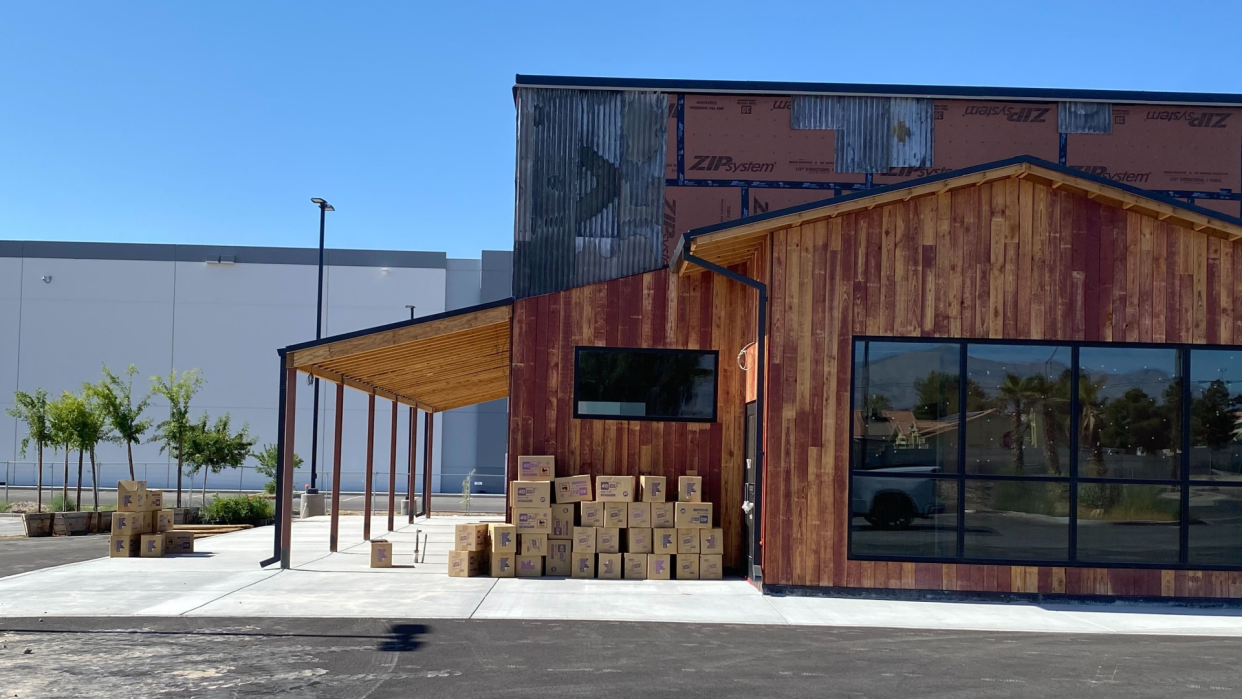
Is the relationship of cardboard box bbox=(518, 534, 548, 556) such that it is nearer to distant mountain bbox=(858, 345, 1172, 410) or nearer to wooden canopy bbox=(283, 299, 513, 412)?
wooden canopy bbox=(283, 299, 513, 412)

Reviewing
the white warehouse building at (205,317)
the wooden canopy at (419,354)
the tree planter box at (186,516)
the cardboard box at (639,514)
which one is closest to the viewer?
the cardboard box at (639,514)

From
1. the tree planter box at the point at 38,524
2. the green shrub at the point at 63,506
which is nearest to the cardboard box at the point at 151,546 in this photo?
the tree planter box at the point at 38,524

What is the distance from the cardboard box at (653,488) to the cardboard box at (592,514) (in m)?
0.58

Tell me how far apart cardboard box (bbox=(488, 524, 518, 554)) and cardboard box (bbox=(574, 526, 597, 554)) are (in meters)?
0.79

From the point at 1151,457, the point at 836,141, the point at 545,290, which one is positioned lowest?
the point at 1151,457

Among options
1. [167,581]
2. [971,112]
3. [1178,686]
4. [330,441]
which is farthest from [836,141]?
[330,441]

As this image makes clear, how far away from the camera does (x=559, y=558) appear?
1376 cm

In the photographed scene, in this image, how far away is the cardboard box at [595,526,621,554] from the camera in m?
13.7

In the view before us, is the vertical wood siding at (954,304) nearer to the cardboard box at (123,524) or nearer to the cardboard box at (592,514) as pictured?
the cardboard box at (592,514)

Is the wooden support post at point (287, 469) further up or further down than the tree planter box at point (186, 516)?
further up

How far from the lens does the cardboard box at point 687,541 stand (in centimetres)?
1360

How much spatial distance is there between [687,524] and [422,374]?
6657 millimetres

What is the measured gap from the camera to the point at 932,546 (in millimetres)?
12172

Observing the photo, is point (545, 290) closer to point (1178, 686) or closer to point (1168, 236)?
point (1168, 236)
